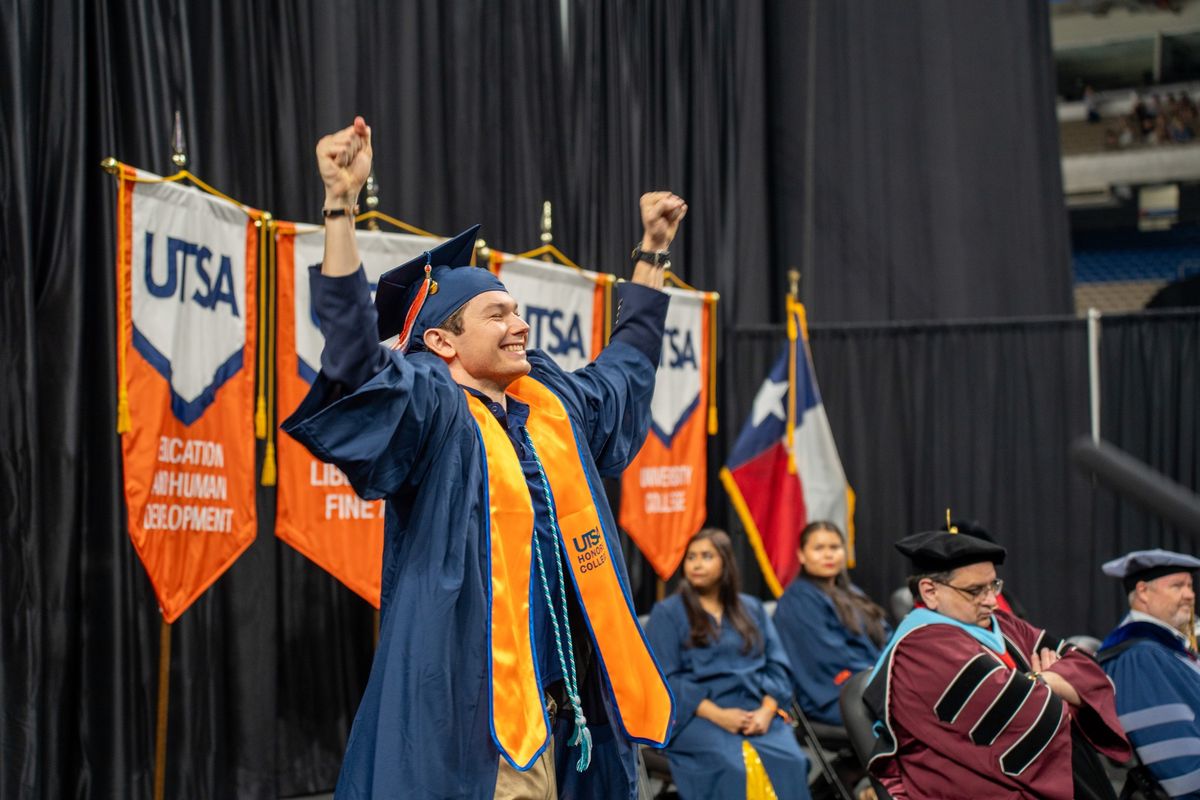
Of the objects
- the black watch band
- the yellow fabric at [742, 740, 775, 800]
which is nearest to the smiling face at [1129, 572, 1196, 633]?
the yellow fabric at [742, 740, 775, 800]

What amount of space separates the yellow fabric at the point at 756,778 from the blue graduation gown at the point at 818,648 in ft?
1.92

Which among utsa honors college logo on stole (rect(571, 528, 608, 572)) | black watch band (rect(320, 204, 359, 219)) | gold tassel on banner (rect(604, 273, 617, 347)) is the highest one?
gold tassel on banner (rect(604, 273, 617, 347))

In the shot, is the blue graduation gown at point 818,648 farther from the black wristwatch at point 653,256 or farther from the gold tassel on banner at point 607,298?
the black wristwatch at point 653,256

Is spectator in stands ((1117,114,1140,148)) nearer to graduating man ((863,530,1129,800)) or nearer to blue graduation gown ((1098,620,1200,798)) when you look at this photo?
blue graduation gown ((1098,620,1200,798))


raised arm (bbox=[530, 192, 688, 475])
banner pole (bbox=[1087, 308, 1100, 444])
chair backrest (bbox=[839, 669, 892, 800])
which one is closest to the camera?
raised arm (bbox=[530, 192, 688, 475])

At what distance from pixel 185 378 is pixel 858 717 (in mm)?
2227

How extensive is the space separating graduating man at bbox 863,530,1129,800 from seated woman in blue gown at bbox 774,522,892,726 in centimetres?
138

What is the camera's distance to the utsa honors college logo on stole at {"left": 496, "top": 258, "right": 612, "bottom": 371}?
4.83 meters

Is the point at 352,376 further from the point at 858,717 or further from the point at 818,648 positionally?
the point at 818,648

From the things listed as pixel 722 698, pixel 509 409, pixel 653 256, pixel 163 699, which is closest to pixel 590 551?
pixel 509 409

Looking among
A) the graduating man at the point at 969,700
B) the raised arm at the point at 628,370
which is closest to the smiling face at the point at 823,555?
the graduating man at the point at 969,700

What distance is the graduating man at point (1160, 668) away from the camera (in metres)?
3.48

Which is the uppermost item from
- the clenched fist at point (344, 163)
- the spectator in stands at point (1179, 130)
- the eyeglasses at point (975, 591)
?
the spectator in stands at point (1179, 130)

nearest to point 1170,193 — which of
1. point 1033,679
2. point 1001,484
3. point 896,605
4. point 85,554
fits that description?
point 1001,484
